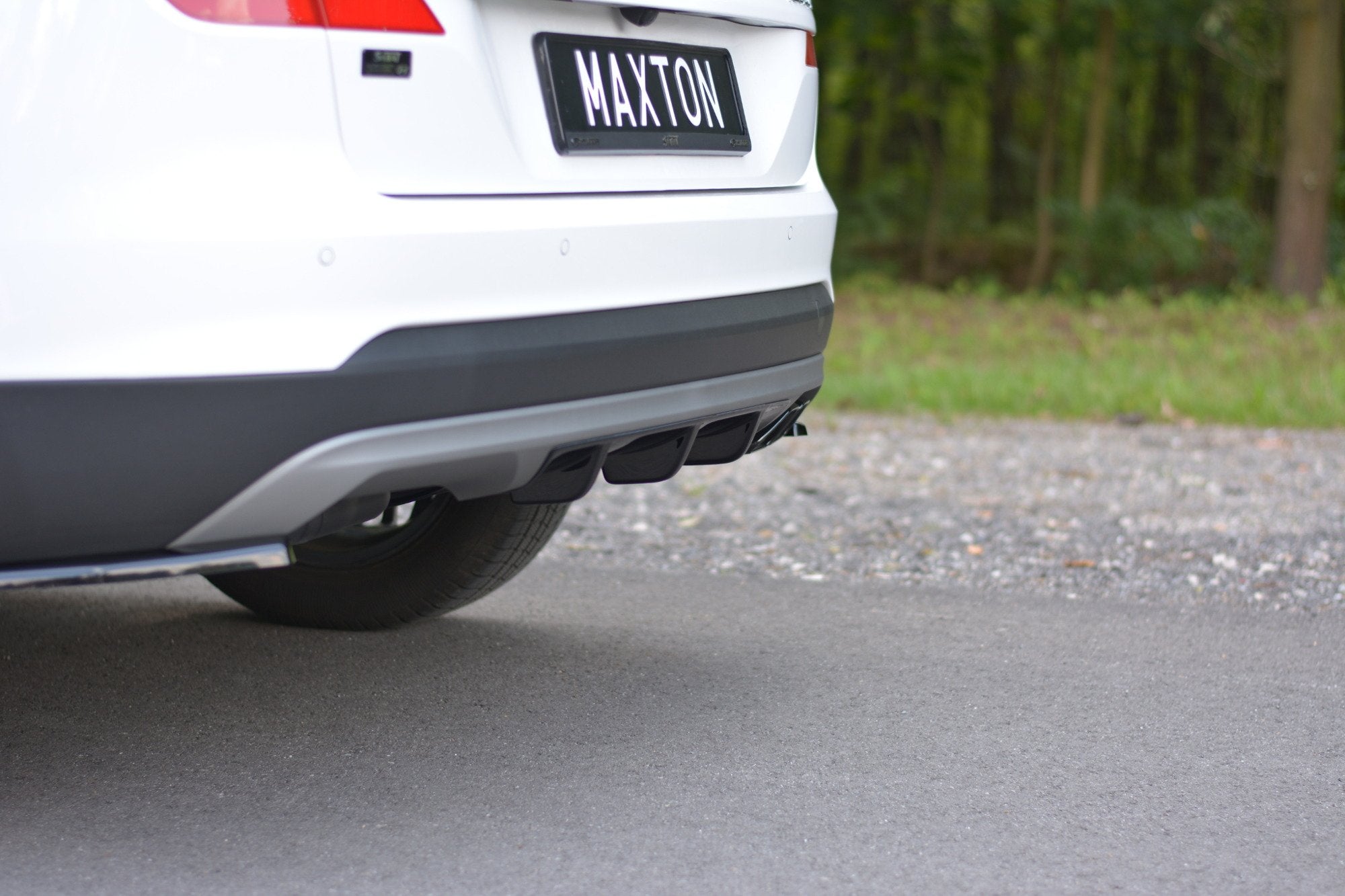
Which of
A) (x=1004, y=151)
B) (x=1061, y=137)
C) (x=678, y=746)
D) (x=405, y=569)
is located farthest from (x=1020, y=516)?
(x=1061, y=137)

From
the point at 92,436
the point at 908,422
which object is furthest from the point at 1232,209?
the point at 92,436

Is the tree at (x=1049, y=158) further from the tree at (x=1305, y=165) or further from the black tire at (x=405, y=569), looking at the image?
the black tire at (x=405, y=569)

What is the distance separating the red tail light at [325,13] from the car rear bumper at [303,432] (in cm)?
44

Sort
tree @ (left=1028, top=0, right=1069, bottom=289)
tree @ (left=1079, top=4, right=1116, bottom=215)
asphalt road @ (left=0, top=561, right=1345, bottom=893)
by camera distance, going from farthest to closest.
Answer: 1. tree @ (left=1028, top=0, right=1069, bottom=289)
2. tree @ (left=1079, top=4, right=1116, bottom=215)
3. asphalt road @ (left=0, top=561, right=1345, bottom=893)

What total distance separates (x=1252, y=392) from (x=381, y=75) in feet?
19.6

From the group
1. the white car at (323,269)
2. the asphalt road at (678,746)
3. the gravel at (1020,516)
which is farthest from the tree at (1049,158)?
the white car at (323,269)

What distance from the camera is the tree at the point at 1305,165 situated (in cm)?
1228

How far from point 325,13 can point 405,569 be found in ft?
5.05

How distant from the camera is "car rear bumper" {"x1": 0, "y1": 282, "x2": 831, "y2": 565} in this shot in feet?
6.49

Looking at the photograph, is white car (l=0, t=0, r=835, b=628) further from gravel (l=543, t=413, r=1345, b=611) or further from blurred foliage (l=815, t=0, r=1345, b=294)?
blurred foliage (l=815, t=0, r=1345, b=294)

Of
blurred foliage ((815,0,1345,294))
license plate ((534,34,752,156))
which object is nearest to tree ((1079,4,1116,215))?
blurred foliage ((815,0,1345,294))

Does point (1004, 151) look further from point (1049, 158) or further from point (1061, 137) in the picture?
point (1049, 158)

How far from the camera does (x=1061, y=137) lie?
26984mm

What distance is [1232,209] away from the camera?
13898 millimetres
